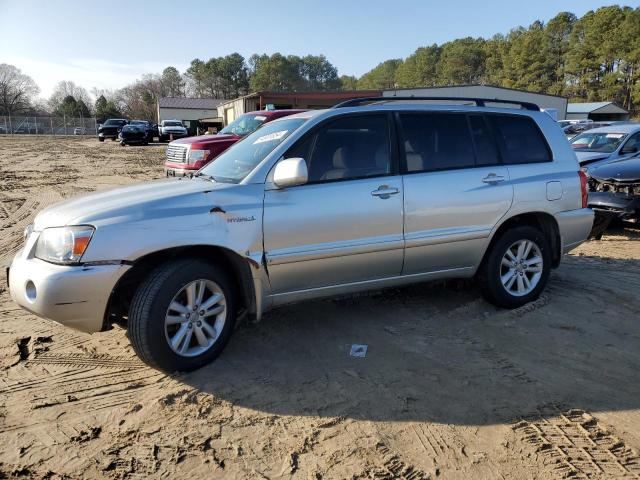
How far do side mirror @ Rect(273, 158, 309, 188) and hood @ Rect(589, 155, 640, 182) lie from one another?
6.31 meters

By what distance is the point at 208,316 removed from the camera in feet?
12.1

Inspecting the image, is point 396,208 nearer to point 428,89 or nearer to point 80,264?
point 80,264

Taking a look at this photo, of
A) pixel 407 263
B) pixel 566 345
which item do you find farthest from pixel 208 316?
pixel 566 345

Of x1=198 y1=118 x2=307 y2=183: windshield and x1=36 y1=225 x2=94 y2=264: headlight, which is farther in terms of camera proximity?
x1=198 y1=118 x2=307 y2=183: windshield

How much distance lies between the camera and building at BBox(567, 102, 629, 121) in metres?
60.3

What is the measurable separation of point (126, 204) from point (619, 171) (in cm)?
757

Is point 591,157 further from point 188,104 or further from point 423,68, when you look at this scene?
point 423,68

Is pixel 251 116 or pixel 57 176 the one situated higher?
pixel 251 116

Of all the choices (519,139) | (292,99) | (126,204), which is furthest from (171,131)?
(126,204)

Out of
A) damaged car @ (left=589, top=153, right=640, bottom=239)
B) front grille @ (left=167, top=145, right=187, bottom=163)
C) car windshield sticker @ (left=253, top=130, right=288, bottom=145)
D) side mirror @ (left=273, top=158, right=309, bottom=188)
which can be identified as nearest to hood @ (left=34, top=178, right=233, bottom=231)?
side mirror @ (left=273, top=158, right=309, bottom=188)

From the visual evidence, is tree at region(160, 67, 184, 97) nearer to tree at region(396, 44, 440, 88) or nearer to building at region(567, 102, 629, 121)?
tree at region(396, 44, 440, 88)

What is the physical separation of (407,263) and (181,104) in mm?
78939

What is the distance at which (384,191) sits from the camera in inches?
162

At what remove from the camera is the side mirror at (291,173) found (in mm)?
3646
